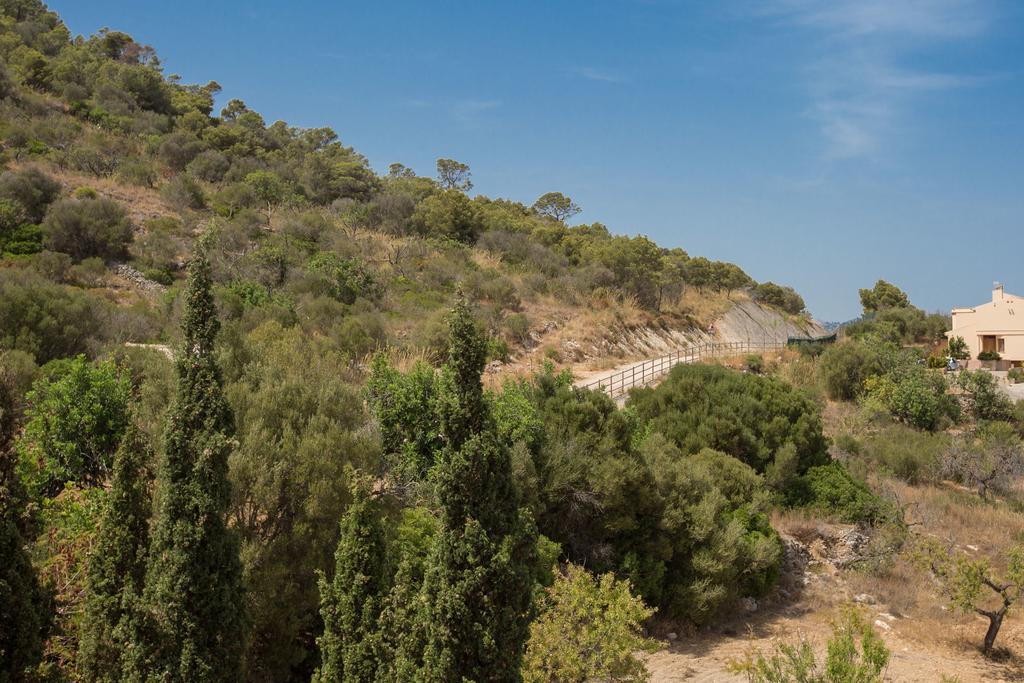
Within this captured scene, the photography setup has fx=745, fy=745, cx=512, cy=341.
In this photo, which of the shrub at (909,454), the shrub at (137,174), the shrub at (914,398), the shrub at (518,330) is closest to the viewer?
the shrub at (909,454)

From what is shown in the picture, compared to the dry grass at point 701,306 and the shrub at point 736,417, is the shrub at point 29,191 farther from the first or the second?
the dry grass at point 701,306

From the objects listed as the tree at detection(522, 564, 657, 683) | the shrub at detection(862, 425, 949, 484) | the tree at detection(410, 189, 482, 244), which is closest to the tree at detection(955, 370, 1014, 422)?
the shrub at detection(862, 425, 949, 484)

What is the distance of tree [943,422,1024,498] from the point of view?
25.5 metres

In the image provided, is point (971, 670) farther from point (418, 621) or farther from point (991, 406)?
point (991, 406)

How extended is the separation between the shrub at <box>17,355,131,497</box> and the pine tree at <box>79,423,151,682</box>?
12.9 feet

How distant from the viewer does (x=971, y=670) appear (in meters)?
13.4

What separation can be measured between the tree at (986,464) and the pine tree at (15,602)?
27.0 metres

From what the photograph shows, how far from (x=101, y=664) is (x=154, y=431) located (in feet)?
12.6

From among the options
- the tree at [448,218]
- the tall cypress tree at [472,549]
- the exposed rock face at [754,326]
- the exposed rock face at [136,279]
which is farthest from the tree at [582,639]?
the exposed rock face at [754,326]

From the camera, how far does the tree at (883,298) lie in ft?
261

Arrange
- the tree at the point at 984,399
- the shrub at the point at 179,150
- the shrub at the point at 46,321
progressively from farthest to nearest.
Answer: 1. the shrub at the point at 179,150
2. the tree at the point at 984,399
3. the shrub at the point at 46,321

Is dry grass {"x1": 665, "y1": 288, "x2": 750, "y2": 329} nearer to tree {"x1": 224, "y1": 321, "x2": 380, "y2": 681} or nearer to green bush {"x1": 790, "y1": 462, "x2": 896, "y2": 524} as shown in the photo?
green bush {"x1": 790, "y1": 462, "x2": 896, "y2": 524}

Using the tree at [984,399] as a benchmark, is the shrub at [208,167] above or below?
above

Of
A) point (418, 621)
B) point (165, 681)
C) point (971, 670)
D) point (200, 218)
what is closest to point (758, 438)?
point (971, 670)
